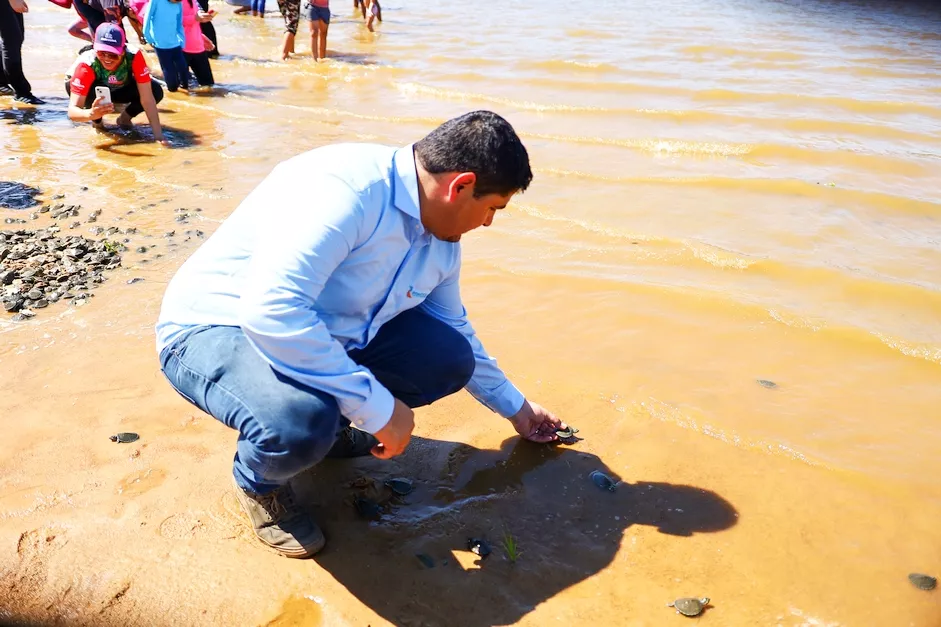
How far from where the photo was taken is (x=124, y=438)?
3.14 m

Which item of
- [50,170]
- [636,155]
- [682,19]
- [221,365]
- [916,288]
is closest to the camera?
[221,365]

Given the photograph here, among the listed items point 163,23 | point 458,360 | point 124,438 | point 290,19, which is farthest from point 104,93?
point 458,360

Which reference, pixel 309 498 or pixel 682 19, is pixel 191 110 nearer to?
pixel 309 498

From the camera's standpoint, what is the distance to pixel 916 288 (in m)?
4.56

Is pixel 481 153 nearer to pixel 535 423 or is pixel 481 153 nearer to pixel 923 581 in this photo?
pixel 535 423

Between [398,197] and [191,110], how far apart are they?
7.26m

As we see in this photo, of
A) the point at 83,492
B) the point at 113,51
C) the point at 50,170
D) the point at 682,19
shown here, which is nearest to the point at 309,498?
the point at 83,492

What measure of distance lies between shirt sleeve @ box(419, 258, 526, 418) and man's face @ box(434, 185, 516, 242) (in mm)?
389

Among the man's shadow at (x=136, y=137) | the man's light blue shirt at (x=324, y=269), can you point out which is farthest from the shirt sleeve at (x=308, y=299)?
the man's shadow at (x=136, y=137)

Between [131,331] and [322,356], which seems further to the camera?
[131,331]

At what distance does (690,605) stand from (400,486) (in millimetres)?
1088

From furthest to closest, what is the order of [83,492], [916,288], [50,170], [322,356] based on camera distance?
[50,170]
[916,288]
[83,492]
[322,356]

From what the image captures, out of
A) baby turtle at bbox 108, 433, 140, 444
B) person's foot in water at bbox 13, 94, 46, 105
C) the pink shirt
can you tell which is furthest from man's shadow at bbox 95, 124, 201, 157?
baby turtle at bbox 108, 433, 140, 444

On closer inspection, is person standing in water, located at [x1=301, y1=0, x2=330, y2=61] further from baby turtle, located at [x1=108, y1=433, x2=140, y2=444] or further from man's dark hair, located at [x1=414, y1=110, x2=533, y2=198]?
man's dark hair, located at [x1=414, y1=110, x2=533, y2=198]
